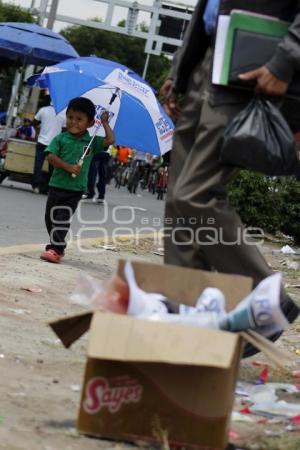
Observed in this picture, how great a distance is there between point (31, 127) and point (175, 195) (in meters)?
19.1

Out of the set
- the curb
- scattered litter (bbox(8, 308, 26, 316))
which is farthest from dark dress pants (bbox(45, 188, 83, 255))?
scattered litter (bbox(8, 308, 26, 316))

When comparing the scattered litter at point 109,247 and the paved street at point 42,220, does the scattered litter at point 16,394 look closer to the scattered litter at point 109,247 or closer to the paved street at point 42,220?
the paved street at point 42,220

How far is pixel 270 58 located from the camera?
4020 mm

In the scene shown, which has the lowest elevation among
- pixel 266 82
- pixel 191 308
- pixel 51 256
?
pixel 51 256

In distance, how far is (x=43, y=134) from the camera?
1947 cm

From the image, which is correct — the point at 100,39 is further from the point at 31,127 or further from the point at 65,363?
the point at 65,363

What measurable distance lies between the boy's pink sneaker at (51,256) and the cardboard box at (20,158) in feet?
39.6

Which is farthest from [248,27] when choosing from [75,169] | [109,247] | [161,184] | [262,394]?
[161,184]

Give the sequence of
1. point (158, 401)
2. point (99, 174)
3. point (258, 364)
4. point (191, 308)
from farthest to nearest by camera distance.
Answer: point (99, 174) < point (258, 364) < point (191, 308) < point (158, 401)

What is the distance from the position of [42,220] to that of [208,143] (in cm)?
922

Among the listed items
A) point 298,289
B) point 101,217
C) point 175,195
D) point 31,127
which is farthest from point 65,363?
point 31,127

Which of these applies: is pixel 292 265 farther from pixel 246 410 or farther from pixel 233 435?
pixel 233 435

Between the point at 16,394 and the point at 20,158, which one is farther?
→ the point at 20,158

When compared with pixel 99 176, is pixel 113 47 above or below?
below
